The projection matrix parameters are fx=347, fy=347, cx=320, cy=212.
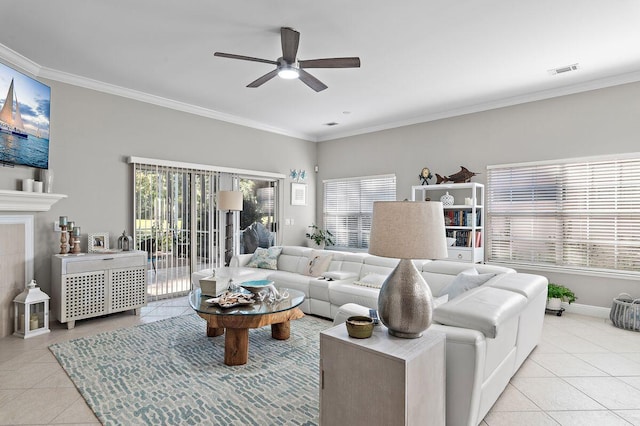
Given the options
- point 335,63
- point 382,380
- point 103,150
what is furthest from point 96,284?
point 382,380

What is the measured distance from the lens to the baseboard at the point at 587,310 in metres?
4.22

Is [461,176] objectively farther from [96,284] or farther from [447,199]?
[96,284]

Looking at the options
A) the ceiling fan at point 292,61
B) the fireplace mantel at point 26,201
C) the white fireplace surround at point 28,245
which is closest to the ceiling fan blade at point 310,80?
the ceiling fan at point 292,61

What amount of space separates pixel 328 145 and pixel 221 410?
5.74m

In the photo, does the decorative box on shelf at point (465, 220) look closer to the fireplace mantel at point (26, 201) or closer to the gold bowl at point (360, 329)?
the gold bowl at point (360, 329)

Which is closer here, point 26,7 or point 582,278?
point 26,7

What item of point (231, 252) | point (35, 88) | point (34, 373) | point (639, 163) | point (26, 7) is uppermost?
point (26, 7)

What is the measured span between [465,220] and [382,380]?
13.4ft

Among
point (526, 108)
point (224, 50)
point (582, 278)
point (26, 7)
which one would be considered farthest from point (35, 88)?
point (582, 278)

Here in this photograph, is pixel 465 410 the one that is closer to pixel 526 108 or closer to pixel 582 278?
pixel 582 278

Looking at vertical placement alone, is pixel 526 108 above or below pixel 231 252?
above

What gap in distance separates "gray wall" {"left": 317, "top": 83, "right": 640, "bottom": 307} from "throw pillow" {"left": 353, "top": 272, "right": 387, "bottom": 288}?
2328mm

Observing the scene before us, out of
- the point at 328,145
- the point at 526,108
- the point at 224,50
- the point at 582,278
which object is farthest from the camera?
the point at 328,145

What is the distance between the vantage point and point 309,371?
2.75 meters
